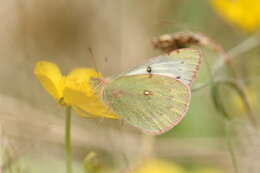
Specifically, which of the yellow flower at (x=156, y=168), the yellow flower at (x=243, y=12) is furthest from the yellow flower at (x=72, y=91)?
the yellow flower at (x=243, y=12)

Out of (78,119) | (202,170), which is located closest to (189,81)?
(202,170)

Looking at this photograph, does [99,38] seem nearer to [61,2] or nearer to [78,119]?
[61,2]

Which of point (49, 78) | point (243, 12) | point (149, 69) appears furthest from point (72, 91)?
point (243, 12)

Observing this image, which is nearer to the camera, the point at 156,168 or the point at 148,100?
the point at 148,100

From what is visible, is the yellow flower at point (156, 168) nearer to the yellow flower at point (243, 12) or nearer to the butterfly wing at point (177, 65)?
the butterfly wing at point (177, 65)

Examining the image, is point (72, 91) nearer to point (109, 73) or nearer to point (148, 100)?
point (148, 100)

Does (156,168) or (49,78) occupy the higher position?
(49,78)

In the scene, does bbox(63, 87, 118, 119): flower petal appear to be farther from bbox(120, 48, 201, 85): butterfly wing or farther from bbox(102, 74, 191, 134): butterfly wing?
bbox(120, 48, 201, 85): butterfly wing
